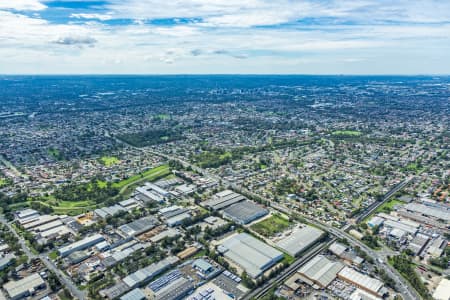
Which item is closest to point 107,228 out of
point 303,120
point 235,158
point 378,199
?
point 235,158

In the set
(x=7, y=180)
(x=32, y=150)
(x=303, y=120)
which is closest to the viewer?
(x=7, y=180)

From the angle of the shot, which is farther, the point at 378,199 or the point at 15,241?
the point at 378,199

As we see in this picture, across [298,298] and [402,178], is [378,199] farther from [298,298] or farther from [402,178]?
[298,298]

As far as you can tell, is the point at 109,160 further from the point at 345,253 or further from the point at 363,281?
the point at 363,281

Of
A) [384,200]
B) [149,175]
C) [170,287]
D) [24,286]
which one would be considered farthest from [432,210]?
[24,286]

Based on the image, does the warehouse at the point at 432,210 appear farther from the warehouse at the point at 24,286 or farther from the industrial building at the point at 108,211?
the warehouse at the point at 24,286

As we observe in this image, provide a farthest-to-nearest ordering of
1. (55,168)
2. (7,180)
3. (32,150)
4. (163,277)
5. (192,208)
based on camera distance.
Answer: (32,150), (55,168), (7,180), (192,208), (163,277)

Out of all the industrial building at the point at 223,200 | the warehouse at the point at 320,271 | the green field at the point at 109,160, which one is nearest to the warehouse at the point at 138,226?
the industrial building at the point at 223,200
